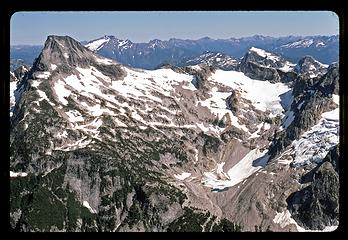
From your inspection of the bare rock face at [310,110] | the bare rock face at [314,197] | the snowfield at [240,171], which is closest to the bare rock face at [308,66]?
the bare rock face at [310,110]

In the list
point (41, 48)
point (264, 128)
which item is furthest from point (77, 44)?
point (264, 128)

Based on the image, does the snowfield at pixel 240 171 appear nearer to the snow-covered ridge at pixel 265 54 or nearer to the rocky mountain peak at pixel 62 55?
the rocky mountain peak at pixel 62 55

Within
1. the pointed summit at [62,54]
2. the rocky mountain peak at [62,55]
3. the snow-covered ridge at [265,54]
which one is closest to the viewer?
the rocky mountain peak at [62,55]

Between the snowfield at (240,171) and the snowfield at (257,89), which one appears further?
the snowfield at (257,89)

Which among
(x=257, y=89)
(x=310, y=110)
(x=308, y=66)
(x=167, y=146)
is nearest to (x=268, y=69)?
(x=257, y=89)

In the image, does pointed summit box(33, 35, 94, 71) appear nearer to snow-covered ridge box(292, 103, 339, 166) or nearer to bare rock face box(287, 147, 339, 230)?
snow-covered ridge box(292, 103, 339, 166)

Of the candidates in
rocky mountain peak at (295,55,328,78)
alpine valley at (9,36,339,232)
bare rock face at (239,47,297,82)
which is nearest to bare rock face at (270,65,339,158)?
alpine valley at (9,36,339,232)
